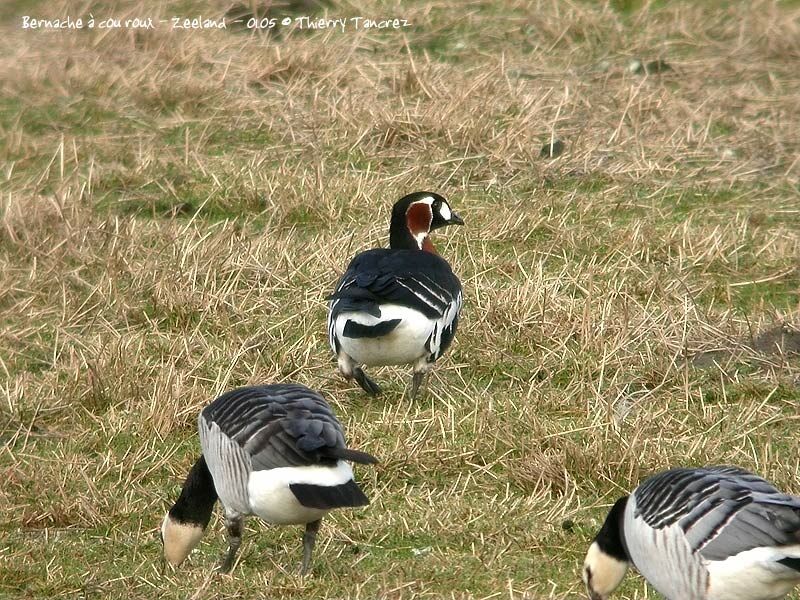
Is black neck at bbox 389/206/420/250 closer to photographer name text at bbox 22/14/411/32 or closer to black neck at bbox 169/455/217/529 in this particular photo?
black neck at bbox 169/455/217/529

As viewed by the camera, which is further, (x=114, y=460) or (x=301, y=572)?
(x=114, y=460)

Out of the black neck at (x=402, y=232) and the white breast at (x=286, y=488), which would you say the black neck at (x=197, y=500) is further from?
the black neck at (x=402, y=232)

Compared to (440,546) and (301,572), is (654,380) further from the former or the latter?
(301,572)

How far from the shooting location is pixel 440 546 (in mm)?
5320

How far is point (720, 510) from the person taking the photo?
168 inches

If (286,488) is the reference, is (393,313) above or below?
above

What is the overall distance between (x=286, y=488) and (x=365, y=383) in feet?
6.17

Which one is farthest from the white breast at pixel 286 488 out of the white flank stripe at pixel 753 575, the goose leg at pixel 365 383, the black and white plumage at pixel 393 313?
the goose leg at pixel 365 383

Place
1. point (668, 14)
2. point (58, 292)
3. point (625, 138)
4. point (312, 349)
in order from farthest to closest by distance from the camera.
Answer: point (668, 14), point (625, 138), point (58, 292), point (312, 349)

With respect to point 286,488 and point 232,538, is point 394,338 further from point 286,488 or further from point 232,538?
point 286,488

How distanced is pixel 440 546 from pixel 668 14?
25.1ft

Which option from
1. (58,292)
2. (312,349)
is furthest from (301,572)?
(58,292)

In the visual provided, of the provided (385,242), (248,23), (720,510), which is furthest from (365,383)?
(248,23)

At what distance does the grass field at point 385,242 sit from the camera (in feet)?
18.3
